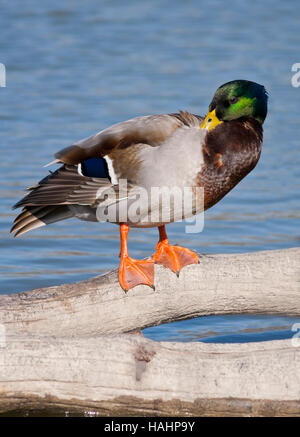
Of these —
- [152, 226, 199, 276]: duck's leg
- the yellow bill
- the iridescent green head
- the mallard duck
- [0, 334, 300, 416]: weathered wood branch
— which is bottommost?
[0, 334, 300, 416]: weathered wood branch

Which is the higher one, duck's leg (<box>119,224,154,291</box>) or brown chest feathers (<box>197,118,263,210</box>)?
brown chest feathers (<box>197,118,263,210</box>)

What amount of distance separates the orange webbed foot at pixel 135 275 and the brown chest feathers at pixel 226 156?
0.42 metres

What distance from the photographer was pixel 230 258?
4.48 meters

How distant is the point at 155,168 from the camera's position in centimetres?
441

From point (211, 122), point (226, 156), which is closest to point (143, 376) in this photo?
point (226, 156)

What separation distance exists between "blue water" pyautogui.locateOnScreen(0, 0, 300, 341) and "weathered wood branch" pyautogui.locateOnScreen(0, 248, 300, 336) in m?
1.17

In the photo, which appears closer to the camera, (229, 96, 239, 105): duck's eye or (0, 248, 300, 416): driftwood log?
(0, 248, 300, 416): driftwood log

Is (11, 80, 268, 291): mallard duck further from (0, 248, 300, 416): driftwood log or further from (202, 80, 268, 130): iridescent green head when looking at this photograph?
(0, 248, 300, 416): driftwood log

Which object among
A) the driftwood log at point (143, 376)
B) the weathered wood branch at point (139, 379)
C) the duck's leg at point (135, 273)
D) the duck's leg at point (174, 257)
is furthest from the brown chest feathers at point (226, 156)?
the weathered wood branch at point (139, 379)

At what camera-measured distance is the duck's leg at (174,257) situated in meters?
4.49

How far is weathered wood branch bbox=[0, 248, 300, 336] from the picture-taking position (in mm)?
4309

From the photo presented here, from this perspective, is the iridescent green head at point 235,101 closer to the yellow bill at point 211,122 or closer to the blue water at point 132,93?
the yellow bill at point 211,122

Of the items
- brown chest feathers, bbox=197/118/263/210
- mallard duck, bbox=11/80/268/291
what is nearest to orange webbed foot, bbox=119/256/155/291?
mallard duck, bbox=11/80/268/291

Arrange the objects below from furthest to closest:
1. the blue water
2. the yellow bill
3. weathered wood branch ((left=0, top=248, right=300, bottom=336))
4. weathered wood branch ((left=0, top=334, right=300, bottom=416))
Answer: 1. the blue water
2. the yellow bill
3. weathered wood branch ((left=0, top=248, right=300, bottom=336))
4. weathered wood branch ((left=0, top=334, right=300, bottom=416))
